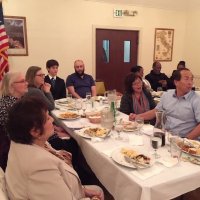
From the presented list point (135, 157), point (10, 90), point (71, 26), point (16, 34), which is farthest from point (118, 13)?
point (135, 157)

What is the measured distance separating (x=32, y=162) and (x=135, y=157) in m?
0.66

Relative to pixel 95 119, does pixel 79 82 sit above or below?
above

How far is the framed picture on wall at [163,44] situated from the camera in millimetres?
5656

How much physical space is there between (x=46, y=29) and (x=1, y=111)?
300 centimetres

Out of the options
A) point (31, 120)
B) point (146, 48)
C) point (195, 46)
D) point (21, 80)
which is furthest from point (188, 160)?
point (195, 46)

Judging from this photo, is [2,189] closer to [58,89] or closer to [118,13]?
[58,89]

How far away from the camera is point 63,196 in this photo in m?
1.07

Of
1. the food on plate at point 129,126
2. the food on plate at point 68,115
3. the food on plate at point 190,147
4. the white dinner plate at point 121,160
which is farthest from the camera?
the food on plate at point 68,115

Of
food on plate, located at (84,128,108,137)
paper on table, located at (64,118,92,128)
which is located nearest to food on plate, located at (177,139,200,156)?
food on plate, located at (84,128,108,137)

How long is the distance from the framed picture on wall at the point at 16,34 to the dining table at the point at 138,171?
123 inches

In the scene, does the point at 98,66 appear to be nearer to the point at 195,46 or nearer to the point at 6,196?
the point at 195,46

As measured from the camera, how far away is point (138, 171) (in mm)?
1336

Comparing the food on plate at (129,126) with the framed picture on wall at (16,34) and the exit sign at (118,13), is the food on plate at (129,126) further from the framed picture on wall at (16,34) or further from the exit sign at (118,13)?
the exit sign at (118,13)

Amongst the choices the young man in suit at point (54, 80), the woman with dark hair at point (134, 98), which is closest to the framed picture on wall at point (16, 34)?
the young man in suit at point (54, 80)
